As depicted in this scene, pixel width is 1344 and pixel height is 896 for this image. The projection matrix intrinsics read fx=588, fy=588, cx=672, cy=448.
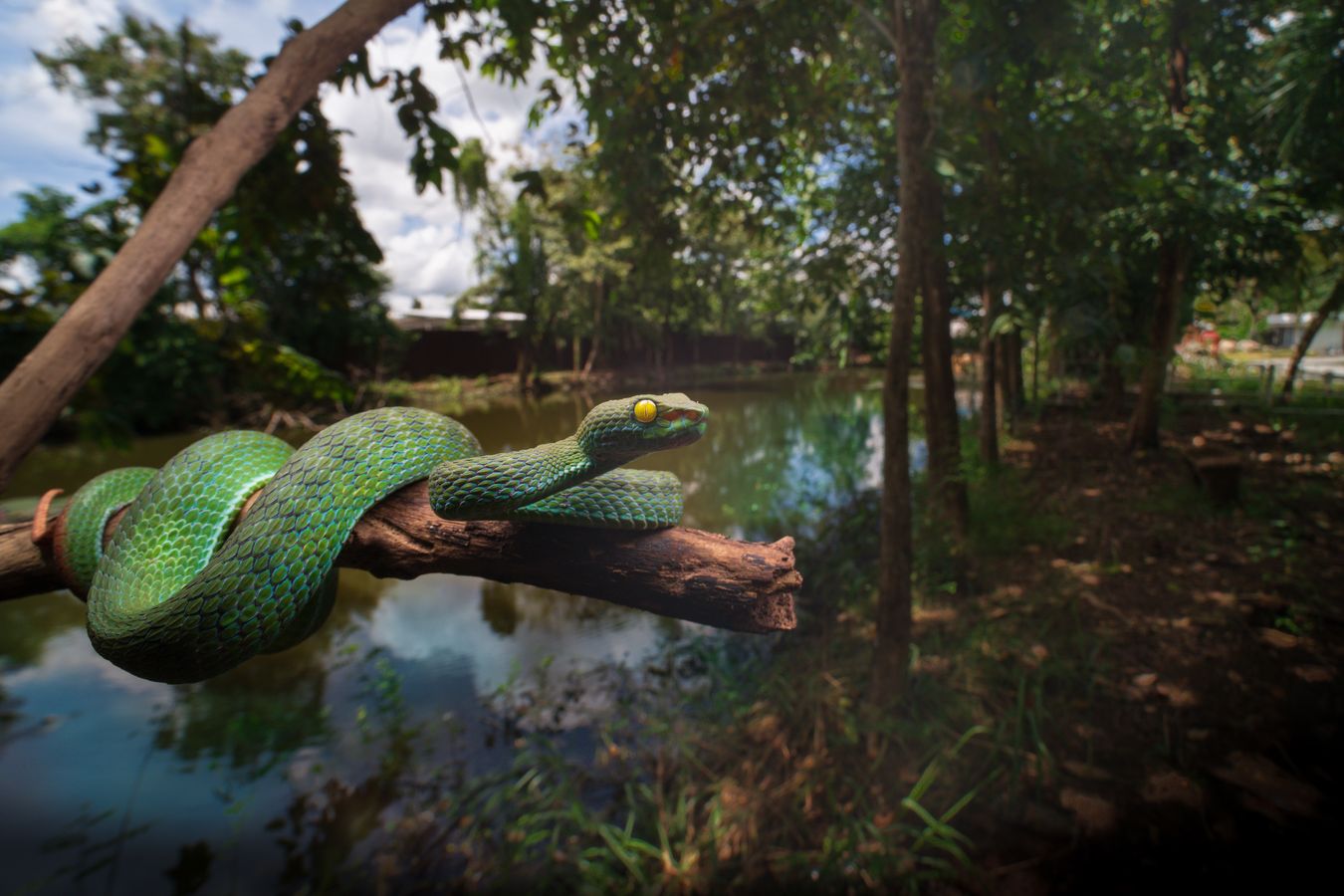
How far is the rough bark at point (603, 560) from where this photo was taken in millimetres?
919

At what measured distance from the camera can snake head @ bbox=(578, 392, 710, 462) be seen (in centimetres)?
88

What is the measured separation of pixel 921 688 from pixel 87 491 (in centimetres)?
381

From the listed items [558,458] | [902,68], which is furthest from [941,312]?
[558,458]

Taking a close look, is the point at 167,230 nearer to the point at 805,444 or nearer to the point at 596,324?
the point at 596,324

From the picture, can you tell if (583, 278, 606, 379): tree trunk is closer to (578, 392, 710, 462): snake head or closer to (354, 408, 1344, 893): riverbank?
(578, 392, 710, 462): snake head

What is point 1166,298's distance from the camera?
22.1 feet

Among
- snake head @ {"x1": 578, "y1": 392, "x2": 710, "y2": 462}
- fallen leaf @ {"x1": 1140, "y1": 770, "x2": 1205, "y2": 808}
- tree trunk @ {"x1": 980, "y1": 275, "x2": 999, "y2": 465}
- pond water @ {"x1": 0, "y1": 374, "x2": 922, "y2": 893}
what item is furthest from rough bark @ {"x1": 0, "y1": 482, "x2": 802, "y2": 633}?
tree trunk @ {"x1": 980, "y1": 275, "x2": 999, "y2": 465}

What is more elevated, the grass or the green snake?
the green snake

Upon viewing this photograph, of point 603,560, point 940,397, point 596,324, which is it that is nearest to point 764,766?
point 596,324

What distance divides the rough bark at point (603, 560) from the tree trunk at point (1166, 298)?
7.11 m

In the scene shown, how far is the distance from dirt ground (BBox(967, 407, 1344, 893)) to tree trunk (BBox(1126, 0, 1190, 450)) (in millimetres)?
1174

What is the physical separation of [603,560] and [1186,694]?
163 inches

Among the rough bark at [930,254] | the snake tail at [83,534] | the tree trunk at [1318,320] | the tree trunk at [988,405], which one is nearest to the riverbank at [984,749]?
the rough bark at [930,254]

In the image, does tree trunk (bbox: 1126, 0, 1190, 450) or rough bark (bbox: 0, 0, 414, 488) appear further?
tree trunk (bbox: 1126, 0, 1190, 450)
